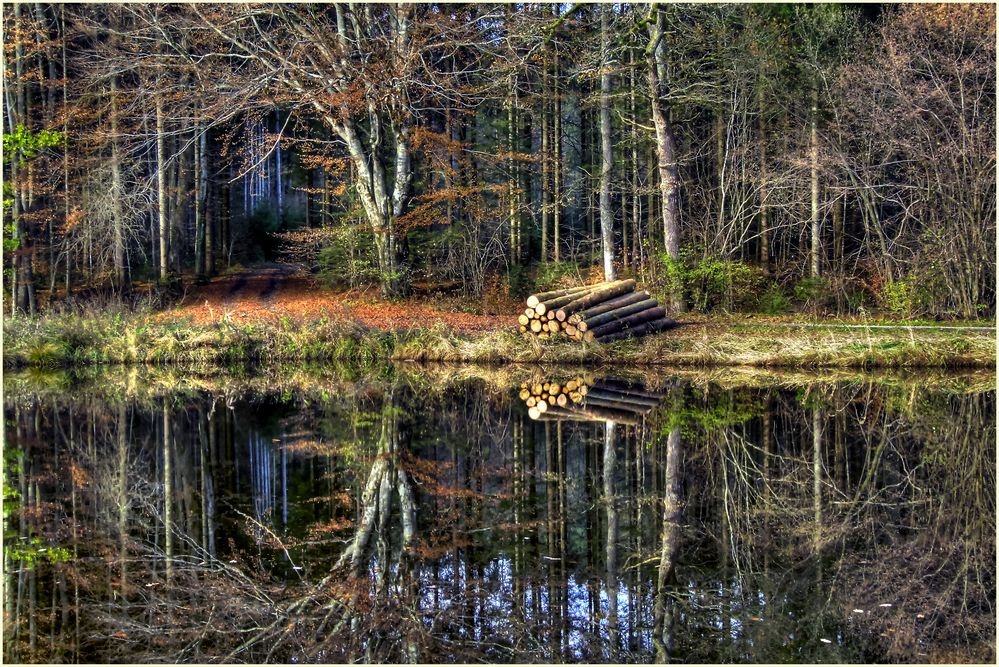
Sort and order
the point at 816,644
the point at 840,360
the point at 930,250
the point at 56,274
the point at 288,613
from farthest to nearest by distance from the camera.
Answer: the point at 56,274, the point at 930,250, the point at 840,360, the point at 288,613, the point at 816,644

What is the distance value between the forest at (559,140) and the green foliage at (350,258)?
0.24ft

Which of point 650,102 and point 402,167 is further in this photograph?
point 402,167

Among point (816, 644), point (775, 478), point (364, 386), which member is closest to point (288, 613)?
point (816, 644)

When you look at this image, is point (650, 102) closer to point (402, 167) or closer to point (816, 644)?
point (402, 167)

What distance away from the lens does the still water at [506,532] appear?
6.00 m

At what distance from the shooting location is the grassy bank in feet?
63.4

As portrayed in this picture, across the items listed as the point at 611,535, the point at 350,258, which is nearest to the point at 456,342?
the point at 350,258

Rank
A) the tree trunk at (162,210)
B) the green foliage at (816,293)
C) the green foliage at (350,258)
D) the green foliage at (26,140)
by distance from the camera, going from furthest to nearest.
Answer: the tree trunk at (162,210) → the green foliage at (350,258) → the green foliage at (816,293) → the green foliage at (26,140)

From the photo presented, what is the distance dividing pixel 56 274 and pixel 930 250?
2450 cm

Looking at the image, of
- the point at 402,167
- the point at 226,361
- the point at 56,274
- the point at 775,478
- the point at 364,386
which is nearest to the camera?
the point at 775,478

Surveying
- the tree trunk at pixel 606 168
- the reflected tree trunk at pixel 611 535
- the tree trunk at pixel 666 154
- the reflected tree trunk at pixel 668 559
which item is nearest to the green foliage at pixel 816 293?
the tree trunk at pixel 666 154

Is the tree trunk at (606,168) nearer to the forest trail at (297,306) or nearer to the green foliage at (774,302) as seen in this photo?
the forest trail at (297,306)

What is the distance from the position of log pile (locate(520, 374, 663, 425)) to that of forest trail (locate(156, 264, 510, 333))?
5314mm

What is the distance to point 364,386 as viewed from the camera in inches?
704
